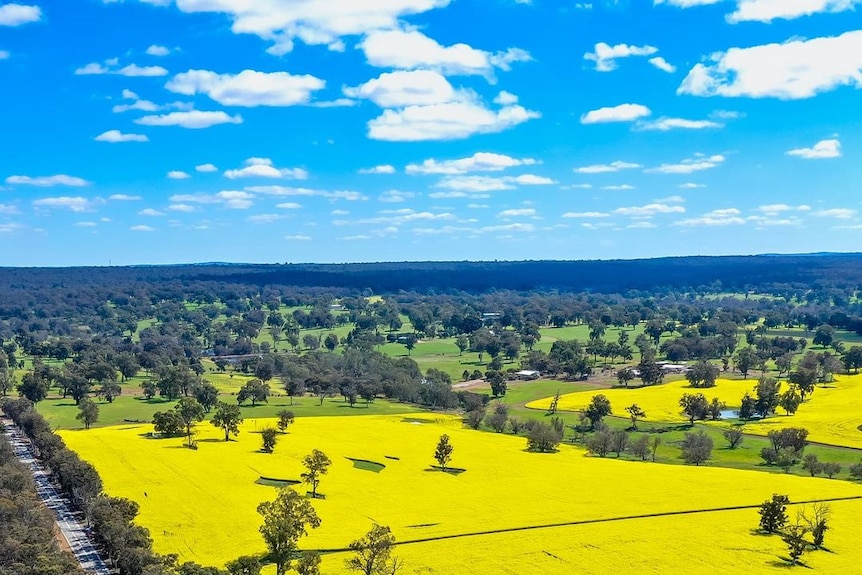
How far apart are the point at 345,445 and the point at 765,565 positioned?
6376 centimetres

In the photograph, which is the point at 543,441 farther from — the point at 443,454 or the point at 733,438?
the point at 733,438

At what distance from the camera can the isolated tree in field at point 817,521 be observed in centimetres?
7225

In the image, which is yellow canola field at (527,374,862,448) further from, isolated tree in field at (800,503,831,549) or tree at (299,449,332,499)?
tree at (299,449,332,499)

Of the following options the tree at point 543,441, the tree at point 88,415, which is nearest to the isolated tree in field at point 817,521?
the tree at point 543,441

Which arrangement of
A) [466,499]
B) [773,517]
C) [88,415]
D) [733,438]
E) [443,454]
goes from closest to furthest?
[773,517] < [466,499] < [443,454] < [733,438] < [88,415]

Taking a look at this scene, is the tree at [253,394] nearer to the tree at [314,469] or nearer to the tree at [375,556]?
the tree at [314,469]

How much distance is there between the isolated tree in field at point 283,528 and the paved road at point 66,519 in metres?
13.5

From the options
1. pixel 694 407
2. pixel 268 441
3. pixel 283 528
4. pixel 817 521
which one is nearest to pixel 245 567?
pixel 283 528

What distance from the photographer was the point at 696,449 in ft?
375

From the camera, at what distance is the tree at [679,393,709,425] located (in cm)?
14062

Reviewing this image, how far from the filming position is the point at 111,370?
17950 centimetres

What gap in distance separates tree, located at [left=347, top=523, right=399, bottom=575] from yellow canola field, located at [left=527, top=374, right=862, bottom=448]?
8427 cm

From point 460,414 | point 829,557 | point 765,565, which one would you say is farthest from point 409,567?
point 460,414

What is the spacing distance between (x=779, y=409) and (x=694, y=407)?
2027 centimetres
